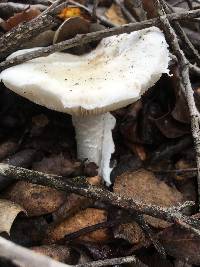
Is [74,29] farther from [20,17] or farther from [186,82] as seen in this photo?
[186,82]

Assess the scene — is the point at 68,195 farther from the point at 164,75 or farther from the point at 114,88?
the point at 164,75

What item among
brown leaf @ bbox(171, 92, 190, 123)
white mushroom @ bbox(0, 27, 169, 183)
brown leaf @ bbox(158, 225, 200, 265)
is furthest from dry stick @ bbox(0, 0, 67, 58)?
brown leaf @ bbox(158, 225, 200, 265)

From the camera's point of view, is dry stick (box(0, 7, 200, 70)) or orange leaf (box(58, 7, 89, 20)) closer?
dry stick (box(0, 7, 200, 70))

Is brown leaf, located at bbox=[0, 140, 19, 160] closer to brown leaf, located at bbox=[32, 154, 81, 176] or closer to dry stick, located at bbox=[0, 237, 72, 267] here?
brown leaf, located at bbox=[32, 154, 81, 176]

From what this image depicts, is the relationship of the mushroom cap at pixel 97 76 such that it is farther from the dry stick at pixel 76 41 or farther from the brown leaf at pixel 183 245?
the brown leaf at pixel 183 245

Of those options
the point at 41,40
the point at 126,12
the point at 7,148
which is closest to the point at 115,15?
the point at 126,12
